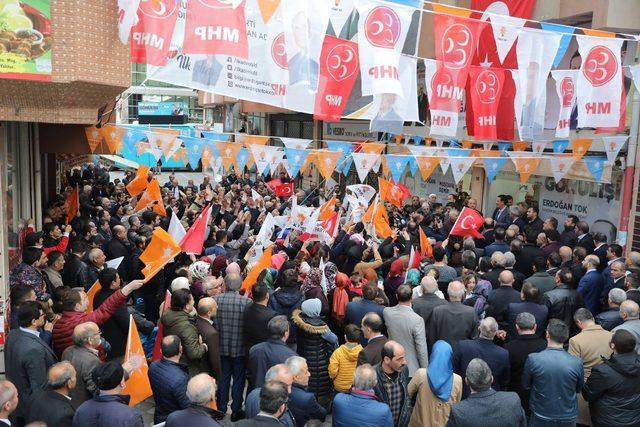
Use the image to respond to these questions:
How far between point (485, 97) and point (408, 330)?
5917 millimetres

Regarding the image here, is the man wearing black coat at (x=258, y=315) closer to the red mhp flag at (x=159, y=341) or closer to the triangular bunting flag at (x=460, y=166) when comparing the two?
the red mhp flag at (x=159, y=341)

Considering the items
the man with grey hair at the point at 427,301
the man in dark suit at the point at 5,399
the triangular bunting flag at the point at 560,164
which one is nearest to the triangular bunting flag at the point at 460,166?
the triangular bunting flag at the point at 560,164

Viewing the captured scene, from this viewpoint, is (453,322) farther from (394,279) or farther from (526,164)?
(526,164)

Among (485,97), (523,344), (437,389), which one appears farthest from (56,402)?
(485,97)

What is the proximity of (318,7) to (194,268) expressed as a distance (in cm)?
423

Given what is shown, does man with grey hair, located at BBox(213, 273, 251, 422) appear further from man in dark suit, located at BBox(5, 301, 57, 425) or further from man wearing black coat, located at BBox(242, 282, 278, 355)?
man in dark suit, located at BBox(5, 301, 57, 425)

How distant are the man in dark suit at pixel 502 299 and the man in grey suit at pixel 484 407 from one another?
274 centimetres

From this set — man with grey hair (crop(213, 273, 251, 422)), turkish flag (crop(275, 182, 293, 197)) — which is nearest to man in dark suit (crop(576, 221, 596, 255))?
man with grey hair (crop(213, 273, 251, 422))

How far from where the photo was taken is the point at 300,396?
502 centimetres

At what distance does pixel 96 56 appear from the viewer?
7559 millimetres

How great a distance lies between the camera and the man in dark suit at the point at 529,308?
7.22m

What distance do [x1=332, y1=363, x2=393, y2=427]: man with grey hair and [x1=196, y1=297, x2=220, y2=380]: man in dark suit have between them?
1.96 metres

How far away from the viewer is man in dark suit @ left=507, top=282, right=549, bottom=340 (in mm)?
7219

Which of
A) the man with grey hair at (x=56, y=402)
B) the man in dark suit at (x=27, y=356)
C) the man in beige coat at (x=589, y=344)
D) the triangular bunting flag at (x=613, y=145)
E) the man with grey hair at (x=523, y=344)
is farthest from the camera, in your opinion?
the triangular bunting flag at (x=613, y=145)
